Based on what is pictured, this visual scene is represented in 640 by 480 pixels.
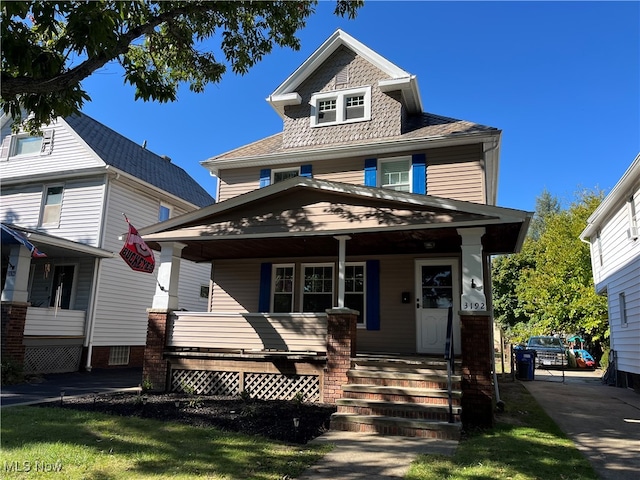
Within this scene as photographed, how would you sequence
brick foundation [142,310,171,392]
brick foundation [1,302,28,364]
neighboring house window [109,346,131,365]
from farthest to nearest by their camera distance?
1. neighboring house window [109,346,131,365]
2. brick foundation [1,302,28,364]
3. brick foundation [142,310,171,392]

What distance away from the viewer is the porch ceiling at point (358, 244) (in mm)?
8727

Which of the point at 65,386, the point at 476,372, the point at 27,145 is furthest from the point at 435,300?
the point at 27,145

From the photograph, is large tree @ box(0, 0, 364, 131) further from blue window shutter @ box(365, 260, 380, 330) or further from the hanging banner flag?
blue window shutter @ box(365, 260, 380, 330)

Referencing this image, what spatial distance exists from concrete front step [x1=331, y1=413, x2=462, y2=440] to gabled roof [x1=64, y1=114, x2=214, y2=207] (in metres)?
12.0

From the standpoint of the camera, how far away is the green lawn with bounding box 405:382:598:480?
480 cm

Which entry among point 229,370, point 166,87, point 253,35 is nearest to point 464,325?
→ point 229,370

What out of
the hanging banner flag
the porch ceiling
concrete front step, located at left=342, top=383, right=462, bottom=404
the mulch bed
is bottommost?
the mulch bed

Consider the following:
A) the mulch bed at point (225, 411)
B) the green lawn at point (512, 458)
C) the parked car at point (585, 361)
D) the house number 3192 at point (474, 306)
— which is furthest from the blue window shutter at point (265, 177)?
the parked car at point (585, 361)

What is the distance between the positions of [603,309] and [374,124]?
1509 cm

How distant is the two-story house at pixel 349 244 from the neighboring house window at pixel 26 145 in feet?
25.4

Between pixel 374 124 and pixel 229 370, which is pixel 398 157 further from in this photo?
pixel 229 370

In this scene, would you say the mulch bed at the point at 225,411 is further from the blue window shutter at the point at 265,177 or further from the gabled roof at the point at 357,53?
the gabled roof at the point at 357,53

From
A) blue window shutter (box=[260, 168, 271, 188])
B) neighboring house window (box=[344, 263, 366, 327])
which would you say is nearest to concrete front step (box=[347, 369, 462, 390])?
neighboring house window (box=[344, 263, 366, 327])

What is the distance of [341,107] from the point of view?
1261 centimetres
